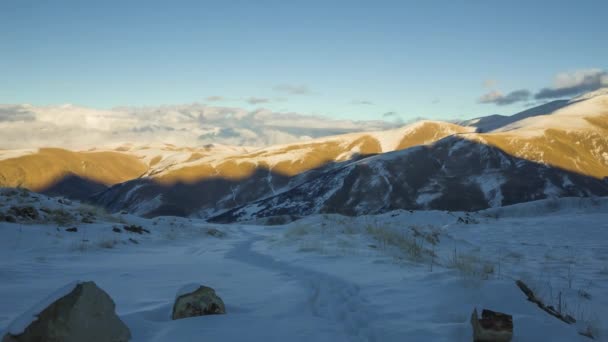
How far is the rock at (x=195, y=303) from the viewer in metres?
4.09

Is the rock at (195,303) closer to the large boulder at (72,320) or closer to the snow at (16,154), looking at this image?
the large boulder at (72,320)

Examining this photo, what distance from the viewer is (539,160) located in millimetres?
99750

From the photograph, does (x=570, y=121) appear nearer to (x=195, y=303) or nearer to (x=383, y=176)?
(x=383, y=176)

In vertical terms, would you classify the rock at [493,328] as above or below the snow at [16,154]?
below

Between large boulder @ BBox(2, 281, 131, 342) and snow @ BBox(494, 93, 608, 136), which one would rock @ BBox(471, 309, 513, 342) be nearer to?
large boulder @ BBox(2, 281, 131, 342)

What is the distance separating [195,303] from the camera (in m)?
4.15

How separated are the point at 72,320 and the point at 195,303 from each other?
52.9 inches

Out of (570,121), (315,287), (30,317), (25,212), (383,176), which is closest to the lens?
(30,317)

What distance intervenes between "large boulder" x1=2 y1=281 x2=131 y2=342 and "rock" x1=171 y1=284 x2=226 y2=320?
744 mm

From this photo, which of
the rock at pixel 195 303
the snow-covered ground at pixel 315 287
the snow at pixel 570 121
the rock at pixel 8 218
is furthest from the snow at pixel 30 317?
the snow at pixel 570 121

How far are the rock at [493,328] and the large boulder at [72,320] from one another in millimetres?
2968

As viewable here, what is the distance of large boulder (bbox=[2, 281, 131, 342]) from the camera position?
9.20 ft

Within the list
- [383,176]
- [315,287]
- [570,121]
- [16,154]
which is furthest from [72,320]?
[16,154]

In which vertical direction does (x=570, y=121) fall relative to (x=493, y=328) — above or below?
above
